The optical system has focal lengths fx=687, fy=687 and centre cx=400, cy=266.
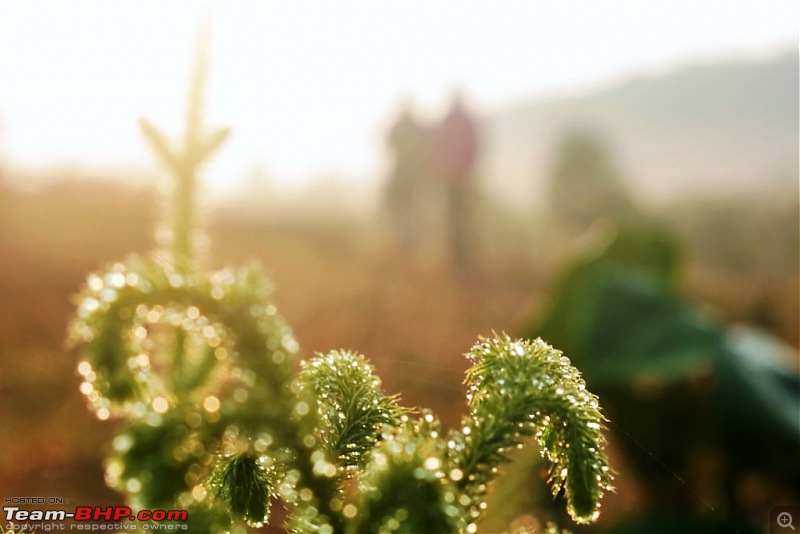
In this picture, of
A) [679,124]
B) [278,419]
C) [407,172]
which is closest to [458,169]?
[407,172]

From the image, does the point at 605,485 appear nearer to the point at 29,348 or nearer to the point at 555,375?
the point at 555,375

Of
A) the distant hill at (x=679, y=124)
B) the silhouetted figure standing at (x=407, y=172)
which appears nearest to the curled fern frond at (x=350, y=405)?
the silhouetted figure standing at (x=407, y=172)

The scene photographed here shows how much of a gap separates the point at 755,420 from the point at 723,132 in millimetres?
55588

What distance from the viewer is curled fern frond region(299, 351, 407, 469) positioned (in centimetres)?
21

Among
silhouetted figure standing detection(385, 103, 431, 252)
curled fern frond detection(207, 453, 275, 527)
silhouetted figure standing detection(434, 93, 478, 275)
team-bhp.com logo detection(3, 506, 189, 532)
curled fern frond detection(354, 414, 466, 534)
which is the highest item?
silhouetted figure standing detection(385, 103, 431, 252)

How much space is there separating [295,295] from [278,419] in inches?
380

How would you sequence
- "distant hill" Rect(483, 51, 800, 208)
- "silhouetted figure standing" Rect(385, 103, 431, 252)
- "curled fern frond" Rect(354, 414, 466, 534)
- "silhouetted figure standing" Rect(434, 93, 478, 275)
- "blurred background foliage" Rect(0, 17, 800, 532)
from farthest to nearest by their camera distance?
1. "distant hill" Rect(483, 51, 800, 208)
2. "silhouetted figure standing" Rect(385, 103, 431, 252)
3. "silhouetted figure standing" Rect(434, 93, 478, 275)
4. "blurred background foliage" Rect(0, 17, 800, 532)
5. "curled fern frond" Rect(354, 414, 466, 534)

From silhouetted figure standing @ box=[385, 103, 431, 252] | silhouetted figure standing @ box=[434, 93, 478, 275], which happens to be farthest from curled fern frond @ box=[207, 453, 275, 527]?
silhouetted figure standing @ box=[385, 103, 431, 252]

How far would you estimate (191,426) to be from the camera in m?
0.16

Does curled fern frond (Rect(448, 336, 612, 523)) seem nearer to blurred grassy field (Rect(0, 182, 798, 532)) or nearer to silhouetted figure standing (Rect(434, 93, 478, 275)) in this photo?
blurred grassy field (Rect(0, 182, 798, 532))

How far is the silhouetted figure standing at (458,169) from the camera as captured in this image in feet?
46.0

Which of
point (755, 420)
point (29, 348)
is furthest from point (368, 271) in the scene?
point (755, 420)

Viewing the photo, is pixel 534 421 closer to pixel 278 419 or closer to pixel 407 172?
pixel 278 419

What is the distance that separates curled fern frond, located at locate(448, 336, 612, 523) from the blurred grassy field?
25mm
